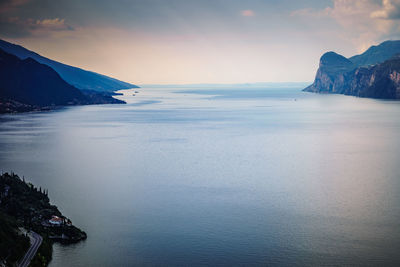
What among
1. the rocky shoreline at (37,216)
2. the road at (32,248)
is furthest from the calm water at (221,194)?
the road at (32,248)

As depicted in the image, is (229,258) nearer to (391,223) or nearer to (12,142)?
(391,223)

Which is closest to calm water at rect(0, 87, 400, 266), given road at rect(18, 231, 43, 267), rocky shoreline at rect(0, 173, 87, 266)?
rocky shoreline at rect(0, 173, 87, 266)

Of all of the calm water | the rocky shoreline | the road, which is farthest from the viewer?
the rocky shoreline

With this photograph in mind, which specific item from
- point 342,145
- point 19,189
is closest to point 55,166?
point 19,189

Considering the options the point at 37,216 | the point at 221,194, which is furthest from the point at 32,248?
the point at 221,194

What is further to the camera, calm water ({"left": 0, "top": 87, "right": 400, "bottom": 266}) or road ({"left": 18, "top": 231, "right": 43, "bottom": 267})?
calm water ({"left": 0, "top": 87, "right": 400, "bottom": 266})

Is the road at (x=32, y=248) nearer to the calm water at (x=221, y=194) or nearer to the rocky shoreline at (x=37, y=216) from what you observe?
the rocky shoreline at (x=37, y=216)

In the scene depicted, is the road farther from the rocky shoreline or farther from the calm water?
the calm water
